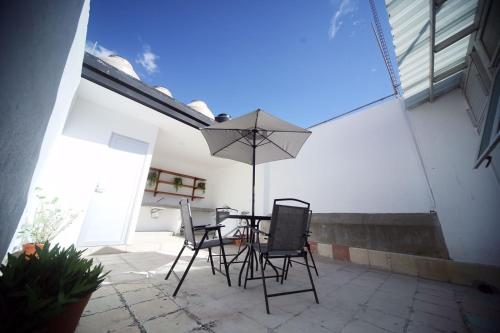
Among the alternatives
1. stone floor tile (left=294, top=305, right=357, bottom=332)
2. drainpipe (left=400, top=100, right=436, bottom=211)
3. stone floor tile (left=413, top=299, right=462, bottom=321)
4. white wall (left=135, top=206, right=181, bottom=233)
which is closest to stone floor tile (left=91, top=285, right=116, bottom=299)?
stone floor tile (left=294, top=305, right=357, bottom=332)

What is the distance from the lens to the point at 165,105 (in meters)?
3.90

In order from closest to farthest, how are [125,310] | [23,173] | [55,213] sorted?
[23,173], [125,310], [55,213]

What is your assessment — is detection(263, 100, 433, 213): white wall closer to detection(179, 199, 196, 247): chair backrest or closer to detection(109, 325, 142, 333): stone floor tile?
detection(179, 199, 196, 247): chair backrest

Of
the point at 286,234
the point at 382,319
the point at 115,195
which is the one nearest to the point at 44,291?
the point at 286,234

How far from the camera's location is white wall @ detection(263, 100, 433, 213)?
325cm

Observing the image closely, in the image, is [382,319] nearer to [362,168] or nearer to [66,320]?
[66,320]

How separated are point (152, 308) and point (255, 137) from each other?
2.29m

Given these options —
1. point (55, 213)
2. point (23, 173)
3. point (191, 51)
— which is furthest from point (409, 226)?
point (191, 51)

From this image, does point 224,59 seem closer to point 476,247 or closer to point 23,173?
point 23,173

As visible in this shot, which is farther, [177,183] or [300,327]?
[177,183]

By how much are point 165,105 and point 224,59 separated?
93.0 inches

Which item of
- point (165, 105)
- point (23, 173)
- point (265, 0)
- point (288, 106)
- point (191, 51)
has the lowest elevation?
point (23, 173)

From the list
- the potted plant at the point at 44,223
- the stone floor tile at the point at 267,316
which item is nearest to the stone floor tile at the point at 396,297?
the stone floor tile at the point at 267,316

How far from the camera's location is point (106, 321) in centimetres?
126
